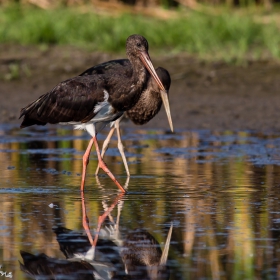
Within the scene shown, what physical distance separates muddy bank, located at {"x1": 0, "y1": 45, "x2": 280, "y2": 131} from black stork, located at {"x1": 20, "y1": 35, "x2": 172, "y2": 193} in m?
3.32

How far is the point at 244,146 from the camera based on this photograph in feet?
29.7

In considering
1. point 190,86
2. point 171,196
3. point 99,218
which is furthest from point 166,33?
point 99,218

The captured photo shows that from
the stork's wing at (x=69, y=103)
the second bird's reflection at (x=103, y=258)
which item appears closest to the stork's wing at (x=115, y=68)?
the stork's wing at (x=69, y=103)

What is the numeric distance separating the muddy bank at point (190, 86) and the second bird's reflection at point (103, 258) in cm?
514

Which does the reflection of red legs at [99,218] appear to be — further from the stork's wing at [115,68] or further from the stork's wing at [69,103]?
the stork's wing at [115,68]

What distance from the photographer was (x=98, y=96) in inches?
273

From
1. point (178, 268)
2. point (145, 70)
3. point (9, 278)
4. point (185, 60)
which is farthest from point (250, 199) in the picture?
point (185, 60)

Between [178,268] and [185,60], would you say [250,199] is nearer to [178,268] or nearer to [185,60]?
[178,268]

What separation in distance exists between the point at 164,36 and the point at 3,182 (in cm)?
666

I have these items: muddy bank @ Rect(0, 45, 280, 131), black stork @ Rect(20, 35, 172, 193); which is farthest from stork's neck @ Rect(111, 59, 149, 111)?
muddy bank @ Rect(0, 45, 280, 131)

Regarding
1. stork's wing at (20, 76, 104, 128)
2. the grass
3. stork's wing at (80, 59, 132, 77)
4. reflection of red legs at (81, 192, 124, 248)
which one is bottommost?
reflection of red legs at (81, 192, 124, 248)

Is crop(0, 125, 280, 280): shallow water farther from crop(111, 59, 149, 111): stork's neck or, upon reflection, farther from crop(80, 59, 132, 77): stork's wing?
crop(80, 59, 132, 77): stork's wing

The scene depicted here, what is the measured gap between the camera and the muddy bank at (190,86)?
423 inches

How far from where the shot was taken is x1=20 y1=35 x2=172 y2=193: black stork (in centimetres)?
693
